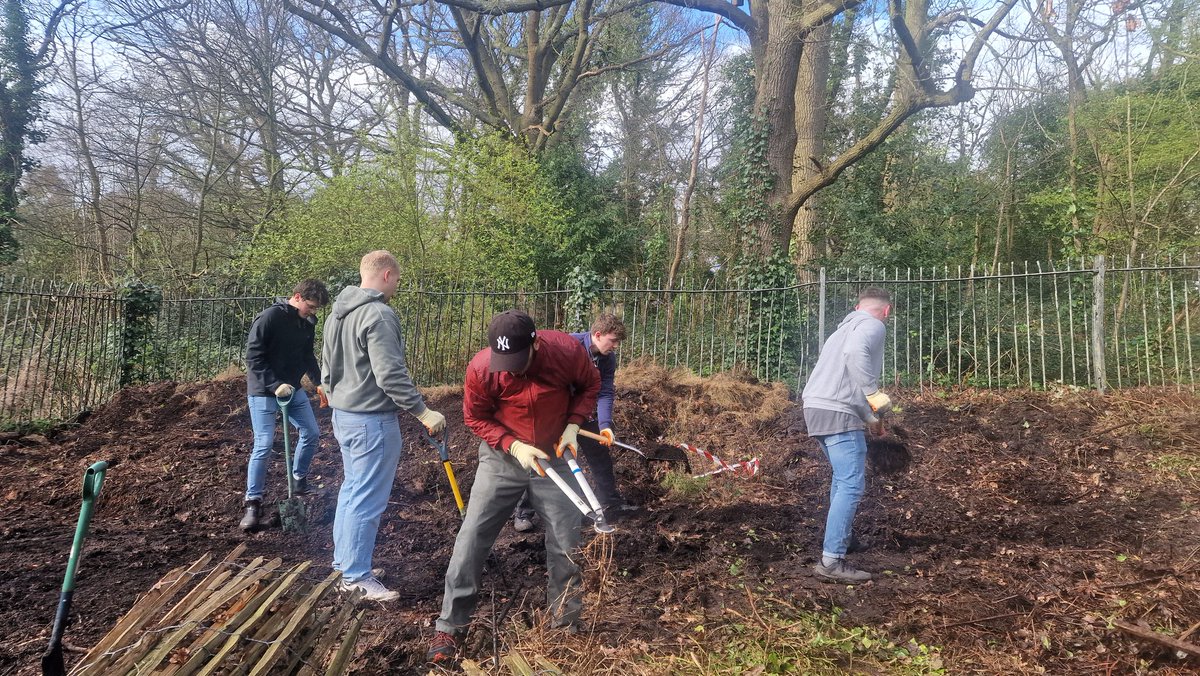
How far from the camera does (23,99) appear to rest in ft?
39.2

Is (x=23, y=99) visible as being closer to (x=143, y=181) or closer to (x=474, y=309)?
(x=143, y=181)

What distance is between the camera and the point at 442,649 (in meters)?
3.00

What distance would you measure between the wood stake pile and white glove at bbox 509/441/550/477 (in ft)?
2.96

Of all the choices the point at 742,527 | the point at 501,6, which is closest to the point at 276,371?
the point at 742,527

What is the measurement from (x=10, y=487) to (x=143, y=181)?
11271 millimetres

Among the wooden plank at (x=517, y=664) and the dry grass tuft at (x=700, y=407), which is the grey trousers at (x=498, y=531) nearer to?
the wooden plank at (x=517, y=664)

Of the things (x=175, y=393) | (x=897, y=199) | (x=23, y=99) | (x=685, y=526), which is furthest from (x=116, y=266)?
(x=897, y=199)

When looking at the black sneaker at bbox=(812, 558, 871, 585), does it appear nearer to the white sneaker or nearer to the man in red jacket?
the man in red jacket

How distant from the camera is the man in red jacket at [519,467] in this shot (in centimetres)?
309

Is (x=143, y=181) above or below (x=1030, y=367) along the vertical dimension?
above

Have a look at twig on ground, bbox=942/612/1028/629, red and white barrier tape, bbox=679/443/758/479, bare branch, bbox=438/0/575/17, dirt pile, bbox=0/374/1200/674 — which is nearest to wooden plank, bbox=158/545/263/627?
dirt pile, bbox=0/374/1200/674

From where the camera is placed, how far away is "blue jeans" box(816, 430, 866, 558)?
398 centimetres

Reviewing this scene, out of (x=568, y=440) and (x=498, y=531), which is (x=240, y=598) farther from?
(x=568, y=440)

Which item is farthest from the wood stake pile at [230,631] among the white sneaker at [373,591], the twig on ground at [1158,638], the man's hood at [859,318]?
the twig on ground at [1158,638]
